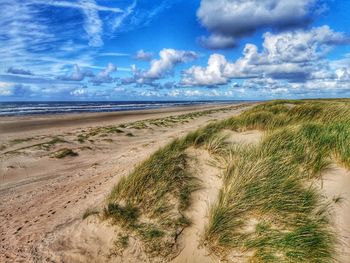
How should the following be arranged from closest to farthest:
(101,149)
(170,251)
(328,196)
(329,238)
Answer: (329,238)
(170,251)
(328,196)
(101,149)

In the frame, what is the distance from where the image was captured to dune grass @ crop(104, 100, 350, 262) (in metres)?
3.50

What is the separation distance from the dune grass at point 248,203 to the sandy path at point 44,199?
99 cm

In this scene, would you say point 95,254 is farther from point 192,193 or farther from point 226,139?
point 226,139

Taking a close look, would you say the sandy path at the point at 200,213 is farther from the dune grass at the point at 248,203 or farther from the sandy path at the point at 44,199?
the sandy path at the point at 44,199

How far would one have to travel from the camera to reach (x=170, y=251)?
3852 mm

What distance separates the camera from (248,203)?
158 inches

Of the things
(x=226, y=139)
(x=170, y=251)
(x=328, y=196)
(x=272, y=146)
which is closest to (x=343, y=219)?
(x=328, y=196)

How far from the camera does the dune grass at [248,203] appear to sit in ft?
11.5

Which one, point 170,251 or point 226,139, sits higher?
point 226,139

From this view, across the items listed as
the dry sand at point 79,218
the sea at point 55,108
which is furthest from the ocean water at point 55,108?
the dry sand at point 79,218

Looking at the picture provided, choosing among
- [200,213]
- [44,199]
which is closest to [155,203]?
[200,213]

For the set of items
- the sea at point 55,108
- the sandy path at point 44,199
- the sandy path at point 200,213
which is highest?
the sandy path at point 200,213

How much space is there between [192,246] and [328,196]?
90.4 inches

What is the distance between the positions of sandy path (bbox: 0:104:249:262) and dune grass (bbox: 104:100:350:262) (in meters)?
0.99
